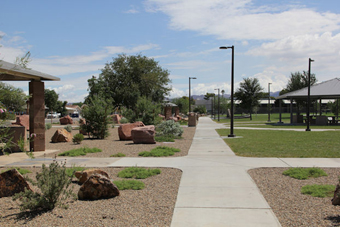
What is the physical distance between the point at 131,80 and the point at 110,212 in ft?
147

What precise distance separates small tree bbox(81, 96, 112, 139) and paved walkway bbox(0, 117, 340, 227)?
6886 mm

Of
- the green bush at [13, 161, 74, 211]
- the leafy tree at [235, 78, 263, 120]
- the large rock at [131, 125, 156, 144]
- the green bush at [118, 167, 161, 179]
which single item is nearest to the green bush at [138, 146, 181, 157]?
the large rock at [131, 125, 156, 144]

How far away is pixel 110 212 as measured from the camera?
18.9 ft

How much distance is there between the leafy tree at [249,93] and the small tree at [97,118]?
165 feet

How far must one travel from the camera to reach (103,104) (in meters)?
19.8

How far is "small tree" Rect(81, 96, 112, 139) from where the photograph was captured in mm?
19219

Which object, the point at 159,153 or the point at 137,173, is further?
the point at 159,153

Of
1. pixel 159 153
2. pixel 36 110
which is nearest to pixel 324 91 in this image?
pixel 159 153

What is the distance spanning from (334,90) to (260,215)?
118 feet

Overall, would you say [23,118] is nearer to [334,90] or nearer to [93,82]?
[93,82]

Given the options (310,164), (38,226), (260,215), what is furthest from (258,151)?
(38,226)

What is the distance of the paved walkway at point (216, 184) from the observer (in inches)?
216

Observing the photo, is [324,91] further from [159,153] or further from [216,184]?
[216,184]

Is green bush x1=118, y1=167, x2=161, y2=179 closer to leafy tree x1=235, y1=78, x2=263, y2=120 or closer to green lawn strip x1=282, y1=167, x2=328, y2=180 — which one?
green lawn strip x1=282, y1=167, x2=328, y2=180
